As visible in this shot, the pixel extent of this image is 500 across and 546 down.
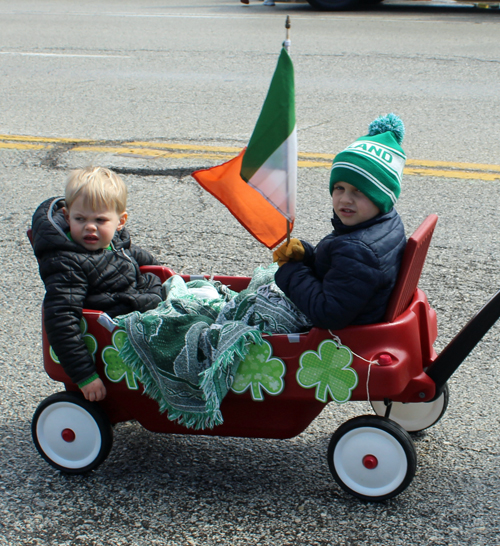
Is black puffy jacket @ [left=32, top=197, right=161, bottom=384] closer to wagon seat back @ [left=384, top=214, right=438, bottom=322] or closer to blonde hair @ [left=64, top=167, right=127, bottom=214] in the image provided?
blonde hair @ [left=64, top=167, right=127, bottom=214]

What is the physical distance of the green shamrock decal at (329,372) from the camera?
86.7 inches

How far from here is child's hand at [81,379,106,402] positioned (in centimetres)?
235

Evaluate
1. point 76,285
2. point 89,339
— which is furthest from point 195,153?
point 89,339

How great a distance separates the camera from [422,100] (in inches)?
277

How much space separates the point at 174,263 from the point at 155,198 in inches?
39.6

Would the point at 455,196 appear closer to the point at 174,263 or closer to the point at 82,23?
the point at 174,263

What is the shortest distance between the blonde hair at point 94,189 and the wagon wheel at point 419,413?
3.95 ft

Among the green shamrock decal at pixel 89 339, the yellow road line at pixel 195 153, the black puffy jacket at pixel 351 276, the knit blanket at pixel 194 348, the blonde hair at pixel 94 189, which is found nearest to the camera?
the black puffy jacket at pixel 351 276

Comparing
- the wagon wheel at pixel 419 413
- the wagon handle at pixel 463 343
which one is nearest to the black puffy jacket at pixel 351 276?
the wagon handle at pixel 463 343

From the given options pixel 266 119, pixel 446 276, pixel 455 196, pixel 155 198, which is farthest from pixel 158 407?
pixel 455 196

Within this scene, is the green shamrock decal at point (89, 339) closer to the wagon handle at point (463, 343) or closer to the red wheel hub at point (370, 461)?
the red wheel hub at point (370, 461)

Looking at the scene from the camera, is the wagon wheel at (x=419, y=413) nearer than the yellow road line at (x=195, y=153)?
Yes

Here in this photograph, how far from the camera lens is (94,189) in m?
2.48

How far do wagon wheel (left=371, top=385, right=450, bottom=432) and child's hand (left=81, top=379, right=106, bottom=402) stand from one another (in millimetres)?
999
